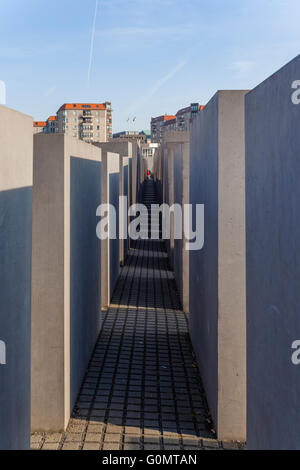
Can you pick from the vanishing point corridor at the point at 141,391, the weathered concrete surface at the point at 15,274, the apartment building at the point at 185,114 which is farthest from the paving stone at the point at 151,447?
the apartment building at the point at 185,114

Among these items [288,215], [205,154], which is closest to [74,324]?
[205,154]

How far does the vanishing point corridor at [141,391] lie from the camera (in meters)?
5.20

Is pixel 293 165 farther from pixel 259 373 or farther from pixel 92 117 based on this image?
pixel 92 117

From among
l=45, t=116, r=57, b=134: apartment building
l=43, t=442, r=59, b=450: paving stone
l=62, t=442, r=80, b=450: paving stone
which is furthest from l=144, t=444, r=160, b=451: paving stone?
l=45, t=116, r=57, b=134: apartment building

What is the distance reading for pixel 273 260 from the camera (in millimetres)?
3256

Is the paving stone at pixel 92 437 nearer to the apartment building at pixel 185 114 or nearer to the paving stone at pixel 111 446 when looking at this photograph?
the paving stone at pixel 111 446

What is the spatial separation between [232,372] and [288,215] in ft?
9.26

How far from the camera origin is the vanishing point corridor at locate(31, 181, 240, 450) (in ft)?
17.0

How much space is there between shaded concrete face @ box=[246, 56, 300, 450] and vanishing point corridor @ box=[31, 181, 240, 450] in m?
1.61

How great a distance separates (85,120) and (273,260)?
12083cm

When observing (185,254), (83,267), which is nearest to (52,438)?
(83,267)

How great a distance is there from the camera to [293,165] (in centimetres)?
279

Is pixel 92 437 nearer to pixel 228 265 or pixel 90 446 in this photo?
pixel 90 446

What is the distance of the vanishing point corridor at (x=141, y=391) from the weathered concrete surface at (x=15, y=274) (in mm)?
1620
